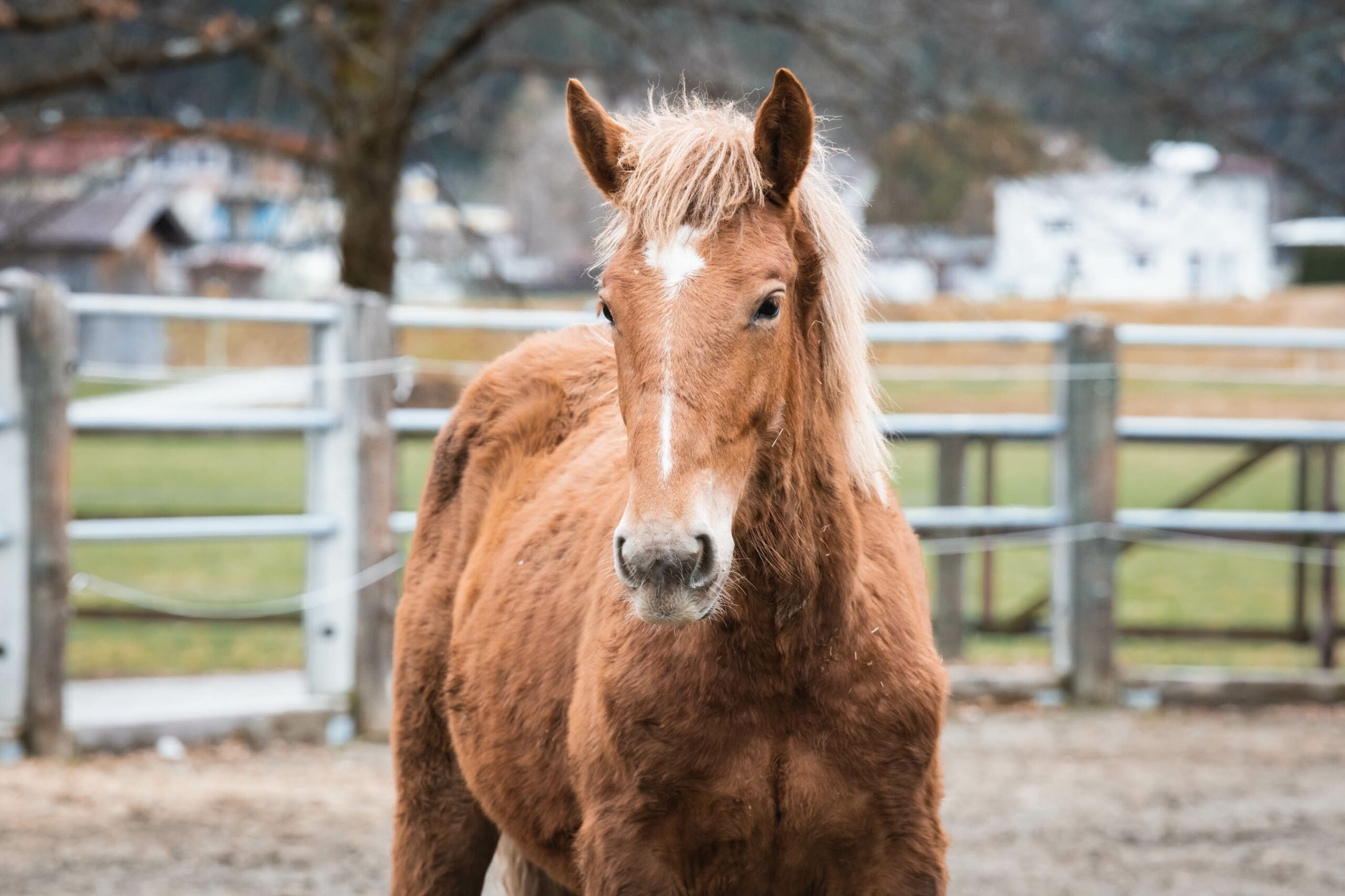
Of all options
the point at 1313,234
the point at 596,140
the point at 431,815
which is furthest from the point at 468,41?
the point at 1313,234

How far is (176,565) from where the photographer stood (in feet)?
35.8

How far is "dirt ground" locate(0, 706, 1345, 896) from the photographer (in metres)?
3.73

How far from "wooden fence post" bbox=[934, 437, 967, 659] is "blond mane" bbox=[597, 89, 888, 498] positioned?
3.99 m

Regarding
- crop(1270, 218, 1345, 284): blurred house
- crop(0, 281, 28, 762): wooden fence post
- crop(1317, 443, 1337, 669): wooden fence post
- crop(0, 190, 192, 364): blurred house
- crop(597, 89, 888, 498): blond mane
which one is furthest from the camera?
crop(1270, 218, 1345, 284): blurred house

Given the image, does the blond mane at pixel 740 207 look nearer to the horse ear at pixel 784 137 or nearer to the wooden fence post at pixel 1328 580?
the horse ear at pixel 784 137

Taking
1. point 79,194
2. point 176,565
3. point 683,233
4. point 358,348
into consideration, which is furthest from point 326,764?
point 176,565

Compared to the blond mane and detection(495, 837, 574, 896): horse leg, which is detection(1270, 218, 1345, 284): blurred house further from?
the blond mane

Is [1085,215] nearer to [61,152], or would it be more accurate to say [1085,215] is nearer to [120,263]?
[61,152]

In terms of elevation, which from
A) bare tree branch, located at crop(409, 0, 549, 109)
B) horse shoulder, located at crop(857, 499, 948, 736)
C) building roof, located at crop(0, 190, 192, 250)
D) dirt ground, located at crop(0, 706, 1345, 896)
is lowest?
dirt ground, located at crop(0, 706, 1345, 896)

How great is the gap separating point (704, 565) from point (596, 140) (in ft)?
2.52

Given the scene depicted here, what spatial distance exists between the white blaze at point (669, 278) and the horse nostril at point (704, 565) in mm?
110

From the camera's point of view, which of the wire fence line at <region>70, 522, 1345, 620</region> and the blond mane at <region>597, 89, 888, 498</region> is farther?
the wire fence line at <region>70, 522, 1345, 620</region>

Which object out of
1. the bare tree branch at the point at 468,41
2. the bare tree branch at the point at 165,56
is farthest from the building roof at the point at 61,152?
the bare tree branch at the point at 468,41

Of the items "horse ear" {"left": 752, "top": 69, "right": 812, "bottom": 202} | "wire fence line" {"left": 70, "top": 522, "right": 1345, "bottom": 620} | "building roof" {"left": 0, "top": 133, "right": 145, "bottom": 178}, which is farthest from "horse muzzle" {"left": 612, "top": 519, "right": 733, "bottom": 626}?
"building roof" {"left": 0, "top": 133, "right": 145, "bottom": 178}
